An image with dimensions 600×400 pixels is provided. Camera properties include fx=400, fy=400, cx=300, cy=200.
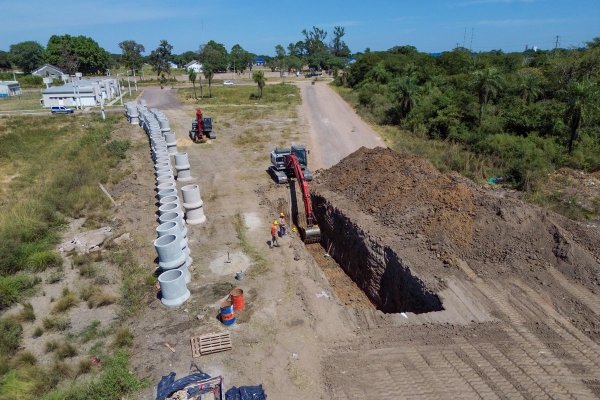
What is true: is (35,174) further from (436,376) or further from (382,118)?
(382,118)

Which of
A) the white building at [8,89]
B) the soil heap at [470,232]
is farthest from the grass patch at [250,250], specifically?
the white building at [8,89]

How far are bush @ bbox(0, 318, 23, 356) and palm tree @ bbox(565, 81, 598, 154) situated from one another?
27.2m

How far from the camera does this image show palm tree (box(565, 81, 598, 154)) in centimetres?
2211

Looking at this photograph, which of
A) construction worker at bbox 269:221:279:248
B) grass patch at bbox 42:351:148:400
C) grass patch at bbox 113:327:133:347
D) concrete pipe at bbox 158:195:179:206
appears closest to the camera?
grass patch at bbox 42:351:148:400

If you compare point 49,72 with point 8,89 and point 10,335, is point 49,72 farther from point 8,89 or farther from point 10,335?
point 10,335

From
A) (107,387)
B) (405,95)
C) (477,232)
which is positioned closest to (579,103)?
(405,95)

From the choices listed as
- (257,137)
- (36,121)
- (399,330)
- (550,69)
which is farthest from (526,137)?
(36,121)

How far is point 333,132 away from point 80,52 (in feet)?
278

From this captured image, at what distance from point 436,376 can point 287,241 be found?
25.4 ft

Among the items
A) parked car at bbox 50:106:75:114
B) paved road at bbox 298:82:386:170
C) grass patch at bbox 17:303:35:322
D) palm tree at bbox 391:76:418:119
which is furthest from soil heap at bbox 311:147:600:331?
parked car at bbox 50:106:75:114

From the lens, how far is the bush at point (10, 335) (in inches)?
383

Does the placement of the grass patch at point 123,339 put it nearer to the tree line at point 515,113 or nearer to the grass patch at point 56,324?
the grass patch at point 56,324

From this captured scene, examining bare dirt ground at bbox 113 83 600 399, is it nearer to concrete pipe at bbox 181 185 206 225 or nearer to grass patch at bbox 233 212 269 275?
grass patch at bbox 233 212 269 275

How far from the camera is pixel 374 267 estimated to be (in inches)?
563
